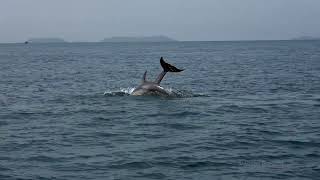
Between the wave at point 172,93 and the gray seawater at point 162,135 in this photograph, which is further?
the wave at point 172,93

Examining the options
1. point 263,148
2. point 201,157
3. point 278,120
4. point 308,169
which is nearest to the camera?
point 308,169

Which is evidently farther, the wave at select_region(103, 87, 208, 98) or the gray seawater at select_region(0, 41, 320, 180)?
the wave at select_region(103, 87, 208, 98)

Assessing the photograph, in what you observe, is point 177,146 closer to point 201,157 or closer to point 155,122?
point 201,157

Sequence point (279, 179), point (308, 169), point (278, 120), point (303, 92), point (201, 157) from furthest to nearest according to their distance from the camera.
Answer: point (303, 92)
point (278, 120)
point (201, 157)
point (308, 169)
point (279, 179)

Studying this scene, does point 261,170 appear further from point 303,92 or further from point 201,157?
point 303,92

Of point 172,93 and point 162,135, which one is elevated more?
point 172,93

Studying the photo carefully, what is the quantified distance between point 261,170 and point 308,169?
1433mm

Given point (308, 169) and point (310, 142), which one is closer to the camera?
point (308, 169)

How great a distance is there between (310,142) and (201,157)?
15.4ft

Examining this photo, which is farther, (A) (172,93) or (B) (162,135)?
(A) (172,93)

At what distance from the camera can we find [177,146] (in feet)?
63.2

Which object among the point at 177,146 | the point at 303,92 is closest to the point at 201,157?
the point at 177,146

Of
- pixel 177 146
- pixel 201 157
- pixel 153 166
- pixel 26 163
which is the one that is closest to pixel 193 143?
pixel 177 146

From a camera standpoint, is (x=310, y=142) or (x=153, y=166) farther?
(x=310, y=142)
